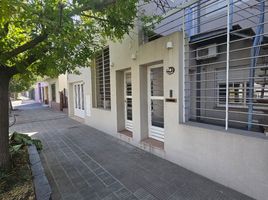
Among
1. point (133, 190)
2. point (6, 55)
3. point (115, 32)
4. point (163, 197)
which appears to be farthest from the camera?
point (115, 32)

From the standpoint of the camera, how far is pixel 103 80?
7340mm

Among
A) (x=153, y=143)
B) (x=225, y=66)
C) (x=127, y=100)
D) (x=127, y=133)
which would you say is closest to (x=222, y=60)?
(x=225, y=66)

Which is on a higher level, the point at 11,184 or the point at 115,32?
the point at 115,32

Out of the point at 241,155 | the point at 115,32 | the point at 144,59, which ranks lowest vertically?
the point at 241,155

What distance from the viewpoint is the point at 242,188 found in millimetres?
2932

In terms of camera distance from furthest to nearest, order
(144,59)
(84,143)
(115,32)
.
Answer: (84,143) → (144,59) → (115,32)

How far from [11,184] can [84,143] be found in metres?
2.93

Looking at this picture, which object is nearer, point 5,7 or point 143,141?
point 5,7

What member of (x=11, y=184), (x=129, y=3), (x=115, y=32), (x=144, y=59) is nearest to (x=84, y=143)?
(x=11, y=184)

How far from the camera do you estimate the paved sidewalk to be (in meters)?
2.97

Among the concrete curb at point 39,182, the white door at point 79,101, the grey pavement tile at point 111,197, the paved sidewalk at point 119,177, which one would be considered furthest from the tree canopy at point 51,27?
the white door at point 79,101

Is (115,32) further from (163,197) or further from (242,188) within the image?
(242,188)

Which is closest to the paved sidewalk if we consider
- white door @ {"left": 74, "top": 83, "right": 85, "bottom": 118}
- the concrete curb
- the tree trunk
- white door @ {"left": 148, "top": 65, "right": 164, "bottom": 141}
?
the concrete curb

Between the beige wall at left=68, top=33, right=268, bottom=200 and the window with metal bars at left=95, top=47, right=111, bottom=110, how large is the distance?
2.70 feet
